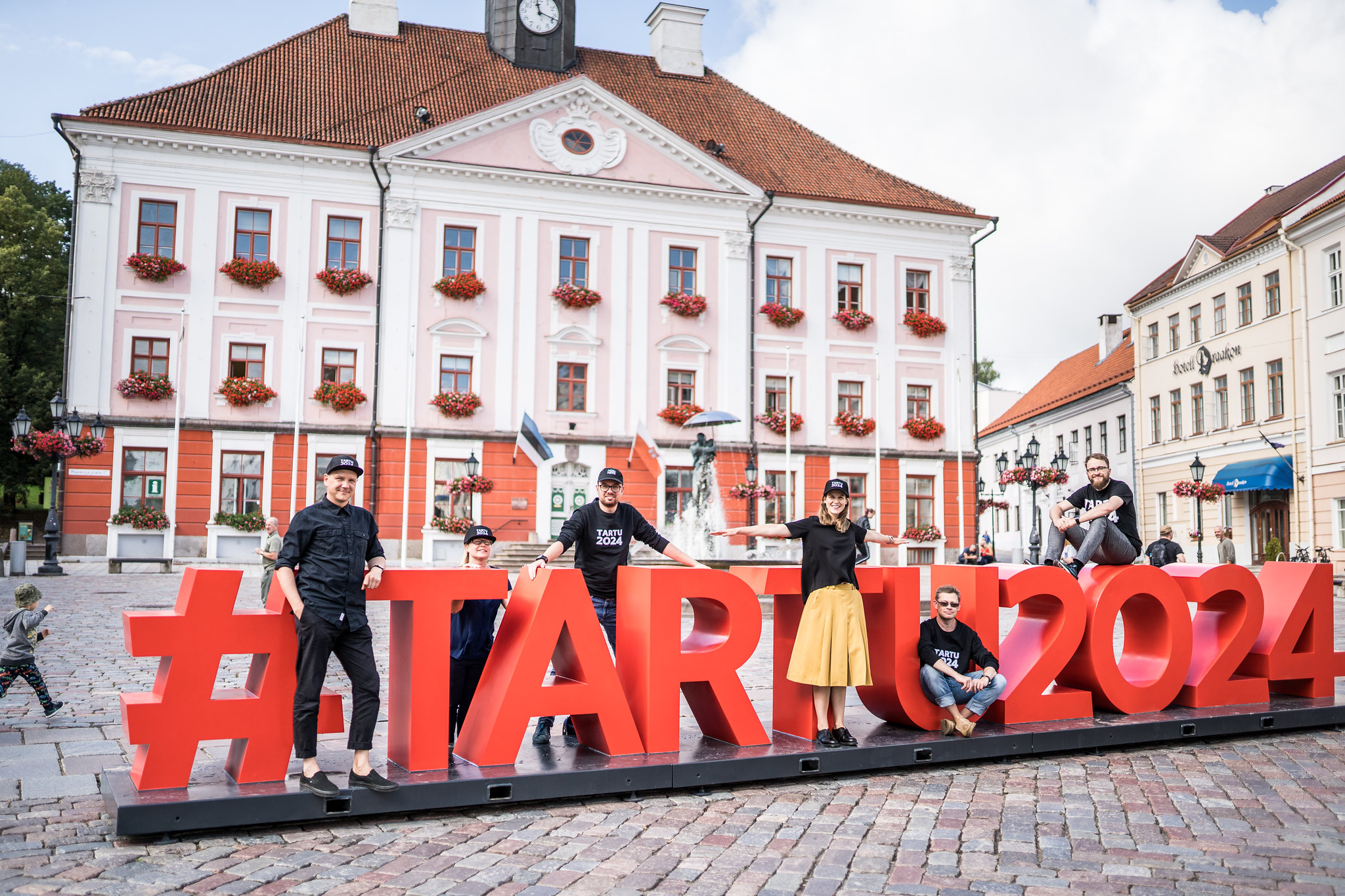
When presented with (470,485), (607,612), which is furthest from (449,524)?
(607,612)

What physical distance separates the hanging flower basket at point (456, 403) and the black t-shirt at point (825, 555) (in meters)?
25.5

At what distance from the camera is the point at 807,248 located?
36.2 meters

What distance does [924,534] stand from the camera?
116 feet

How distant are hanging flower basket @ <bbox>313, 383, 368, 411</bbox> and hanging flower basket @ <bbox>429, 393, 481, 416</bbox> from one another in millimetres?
2065

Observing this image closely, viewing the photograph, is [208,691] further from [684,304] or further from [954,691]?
[684,304]

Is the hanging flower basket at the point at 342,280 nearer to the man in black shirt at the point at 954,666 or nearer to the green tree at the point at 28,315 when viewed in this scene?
the green tree at the point at 28,315

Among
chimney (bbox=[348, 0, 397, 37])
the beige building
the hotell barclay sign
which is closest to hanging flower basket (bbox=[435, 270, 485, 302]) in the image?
chimney (bbox=[348, 0, 397, 37])

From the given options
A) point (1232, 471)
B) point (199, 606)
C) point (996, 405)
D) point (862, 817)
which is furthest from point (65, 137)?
point (996, 405)

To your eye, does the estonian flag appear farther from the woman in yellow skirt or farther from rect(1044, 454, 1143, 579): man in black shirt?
the woman in yellow skirt

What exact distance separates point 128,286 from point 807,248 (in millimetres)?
19931

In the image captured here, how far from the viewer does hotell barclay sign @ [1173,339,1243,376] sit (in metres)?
37.0

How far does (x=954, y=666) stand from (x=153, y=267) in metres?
28.2

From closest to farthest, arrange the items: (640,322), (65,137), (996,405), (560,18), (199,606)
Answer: (199,606)
(65,137)
(640,322)
(560,18)
(996,405)

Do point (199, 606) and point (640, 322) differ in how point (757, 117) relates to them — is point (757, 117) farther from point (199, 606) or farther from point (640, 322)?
point (199, 606)
